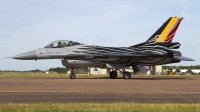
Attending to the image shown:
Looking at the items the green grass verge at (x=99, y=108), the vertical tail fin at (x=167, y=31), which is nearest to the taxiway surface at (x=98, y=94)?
the green grass verge at (x=99, y=108)

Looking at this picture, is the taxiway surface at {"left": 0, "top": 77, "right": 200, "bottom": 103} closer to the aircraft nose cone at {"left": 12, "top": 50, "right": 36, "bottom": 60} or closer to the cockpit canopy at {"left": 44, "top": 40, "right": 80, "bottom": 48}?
the aircraft nose cone at {"left": 12, "top": 50, "right": 36, "bottom": 60}

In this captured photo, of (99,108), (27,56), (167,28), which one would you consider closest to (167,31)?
(167,28)

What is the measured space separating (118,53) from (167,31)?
17.0 ft

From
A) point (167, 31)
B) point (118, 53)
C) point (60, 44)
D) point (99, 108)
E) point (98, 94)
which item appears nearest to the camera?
point (99, 108)

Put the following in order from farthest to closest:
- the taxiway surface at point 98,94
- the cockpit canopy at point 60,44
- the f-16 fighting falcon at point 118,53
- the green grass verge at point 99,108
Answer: the cockpit canopy at point 60,44
the f-16 fighting falcon at point 118,53
the taxiway surface at point 98,94
the green grass verge at point 99,108

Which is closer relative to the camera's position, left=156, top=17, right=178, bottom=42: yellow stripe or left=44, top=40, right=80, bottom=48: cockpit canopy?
left=44, top=40, right=80, bottom=48: cockpit canopy

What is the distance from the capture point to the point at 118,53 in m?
28.5

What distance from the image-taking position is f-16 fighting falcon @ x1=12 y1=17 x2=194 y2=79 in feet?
90.5

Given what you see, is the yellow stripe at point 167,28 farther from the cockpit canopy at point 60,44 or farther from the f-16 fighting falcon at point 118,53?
the cockpit canopy at point 60,44

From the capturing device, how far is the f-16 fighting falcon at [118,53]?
27594 mm

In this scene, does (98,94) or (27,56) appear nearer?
(98,94)

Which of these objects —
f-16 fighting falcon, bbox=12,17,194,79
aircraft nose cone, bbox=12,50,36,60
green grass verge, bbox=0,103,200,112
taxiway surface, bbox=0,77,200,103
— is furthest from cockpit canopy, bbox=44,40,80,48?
green grass verge, bbox=0,103,200,112

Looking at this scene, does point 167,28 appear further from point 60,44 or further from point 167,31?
point 60,44

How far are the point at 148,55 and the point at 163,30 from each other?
3.29 m
